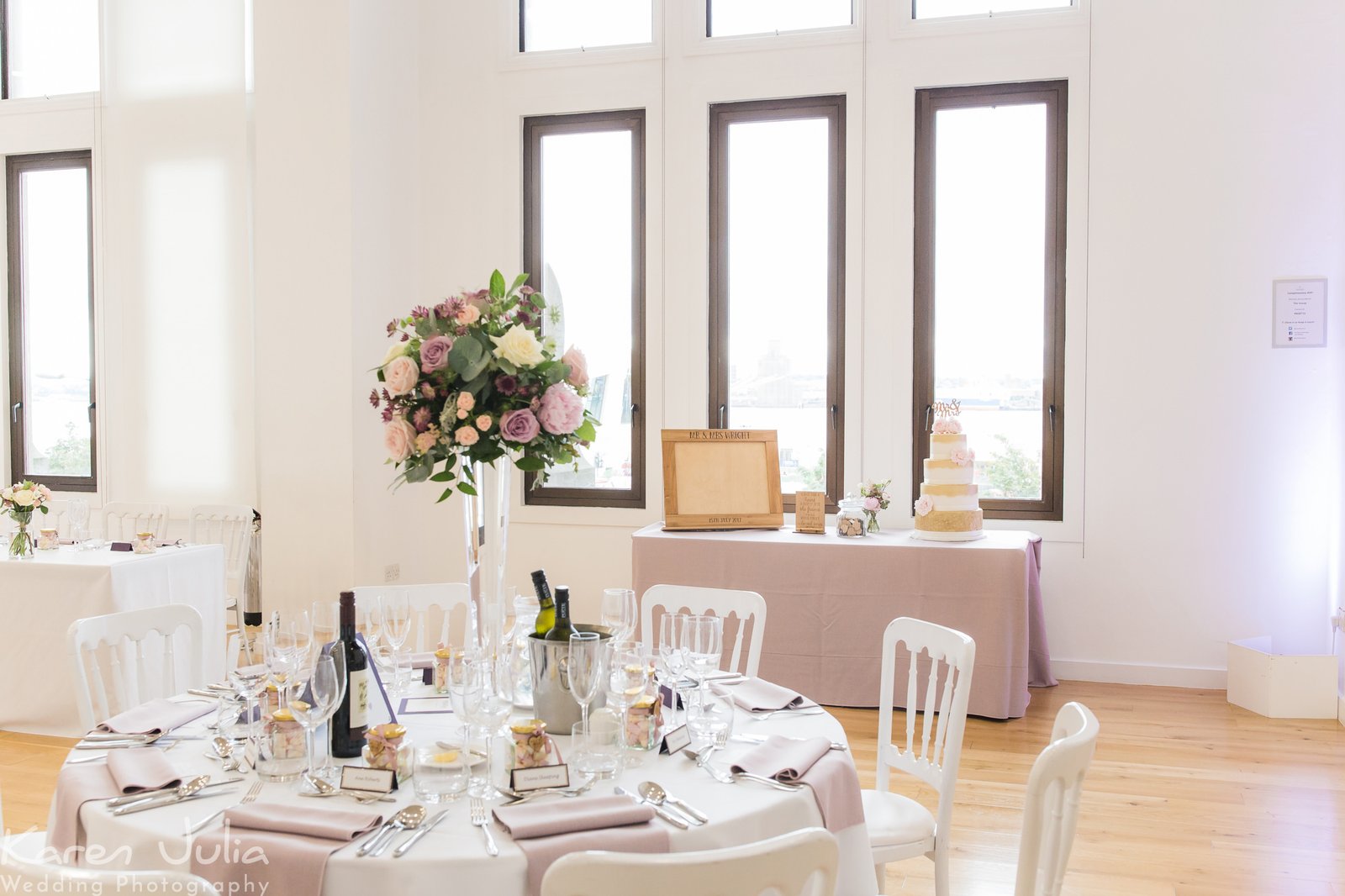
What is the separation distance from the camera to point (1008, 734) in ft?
13.9

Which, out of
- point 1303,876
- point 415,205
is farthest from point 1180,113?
point 415,205

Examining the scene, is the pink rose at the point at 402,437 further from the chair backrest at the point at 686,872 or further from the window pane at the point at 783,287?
the window pane at the point at 783,287

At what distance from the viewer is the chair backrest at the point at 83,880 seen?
1.09m

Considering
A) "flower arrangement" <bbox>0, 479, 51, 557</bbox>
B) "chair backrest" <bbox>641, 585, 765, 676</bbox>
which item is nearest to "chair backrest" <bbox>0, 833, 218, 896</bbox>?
"chair backrest" <bbox>641, 585, 765, 676</bbox>

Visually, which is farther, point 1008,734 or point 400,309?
point 400,309

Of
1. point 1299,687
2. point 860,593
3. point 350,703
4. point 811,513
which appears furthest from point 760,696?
point 1299,687

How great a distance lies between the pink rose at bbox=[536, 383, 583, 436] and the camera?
2.05m

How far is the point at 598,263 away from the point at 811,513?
6.95 ft

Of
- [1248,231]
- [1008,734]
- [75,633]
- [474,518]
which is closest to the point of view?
[474,518]

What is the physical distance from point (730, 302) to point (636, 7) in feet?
6.16

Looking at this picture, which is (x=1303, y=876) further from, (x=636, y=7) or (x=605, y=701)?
(x=636, y=7)

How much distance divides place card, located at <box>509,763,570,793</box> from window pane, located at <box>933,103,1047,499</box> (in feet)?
13.6

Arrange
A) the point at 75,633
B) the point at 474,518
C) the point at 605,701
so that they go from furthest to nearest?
the point at 75,633
the point at 474,518
the point at 605,701

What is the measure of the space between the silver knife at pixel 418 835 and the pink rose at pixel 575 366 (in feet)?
3.08
